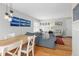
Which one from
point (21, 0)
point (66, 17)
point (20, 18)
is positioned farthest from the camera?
point (66, 17)

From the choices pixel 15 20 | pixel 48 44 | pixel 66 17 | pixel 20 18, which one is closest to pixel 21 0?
pixel 20 18

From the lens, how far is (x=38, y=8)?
2.19 m

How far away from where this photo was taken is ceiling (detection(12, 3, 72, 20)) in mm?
2009

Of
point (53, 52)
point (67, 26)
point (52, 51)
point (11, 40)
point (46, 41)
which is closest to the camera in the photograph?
point (11, 40)

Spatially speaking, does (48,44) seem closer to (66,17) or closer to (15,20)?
(66,17)

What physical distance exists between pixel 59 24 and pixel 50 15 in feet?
1.46

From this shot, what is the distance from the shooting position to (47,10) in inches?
87.7

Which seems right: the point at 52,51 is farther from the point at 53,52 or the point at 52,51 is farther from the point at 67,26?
the point at 67,26

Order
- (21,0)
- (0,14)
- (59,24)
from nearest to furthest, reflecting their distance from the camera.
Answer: (21,0) → (0,14) → (59,24)

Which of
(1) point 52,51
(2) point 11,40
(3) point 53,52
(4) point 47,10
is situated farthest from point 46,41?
(2) point 11,40

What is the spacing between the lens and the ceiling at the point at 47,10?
201 centimetres

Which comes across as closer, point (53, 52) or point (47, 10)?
point (53, 52)

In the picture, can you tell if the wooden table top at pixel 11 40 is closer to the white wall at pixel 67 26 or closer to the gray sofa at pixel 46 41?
the gray sofa at pixel 46 41

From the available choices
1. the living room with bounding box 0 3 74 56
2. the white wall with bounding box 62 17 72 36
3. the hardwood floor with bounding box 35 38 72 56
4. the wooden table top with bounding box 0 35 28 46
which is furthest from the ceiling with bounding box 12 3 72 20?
the hardwood floor with bounding box 35 38 72 56
